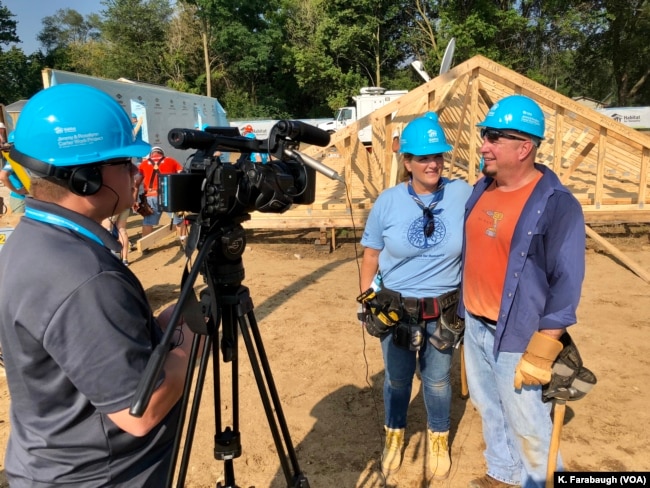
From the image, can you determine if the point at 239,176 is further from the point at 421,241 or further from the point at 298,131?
the point at 421,241

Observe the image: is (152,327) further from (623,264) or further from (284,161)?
(623,264)

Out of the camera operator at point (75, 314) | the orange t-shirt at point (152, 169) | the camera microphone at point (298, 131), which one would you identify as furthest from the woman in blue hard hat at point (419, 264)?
the orange t-shirt at point (152, 169)

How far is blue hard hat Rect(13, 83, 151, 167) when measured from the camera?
43.6 inches

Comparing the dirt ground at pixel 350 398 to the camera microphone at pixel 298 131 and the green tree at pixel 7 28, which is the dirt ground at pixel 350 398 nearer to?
the camera microphone at pixel 298 131

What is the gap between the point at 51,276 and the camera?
40.3 inches

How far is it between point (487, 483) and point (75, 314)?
246cm

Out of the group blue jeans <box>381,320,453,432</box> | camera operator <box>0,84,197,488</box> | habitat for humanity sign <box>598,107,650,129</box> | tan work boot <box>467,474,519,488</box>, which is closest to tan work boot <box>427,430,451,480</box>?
blue jeans <box>381,320,453,432</box>

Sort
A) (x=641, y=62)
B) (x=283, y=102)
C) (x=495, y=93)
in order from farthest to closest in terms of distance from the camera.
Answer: (x=283, y=102), (x=641, y=62), (x=495, y=93)

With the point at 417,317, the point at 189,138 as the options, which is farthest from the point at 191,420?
the point at 417,317

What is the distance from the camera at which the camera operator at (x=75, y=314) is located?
1025mm

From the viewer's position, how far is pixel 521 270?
2.06 m

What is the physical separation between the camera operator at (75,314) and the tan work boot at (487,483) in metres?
2.05

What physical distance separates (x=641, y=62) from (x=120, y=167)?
133 ft

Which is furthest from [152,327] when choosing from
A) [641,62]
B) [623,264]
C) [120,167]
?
[641,62]
